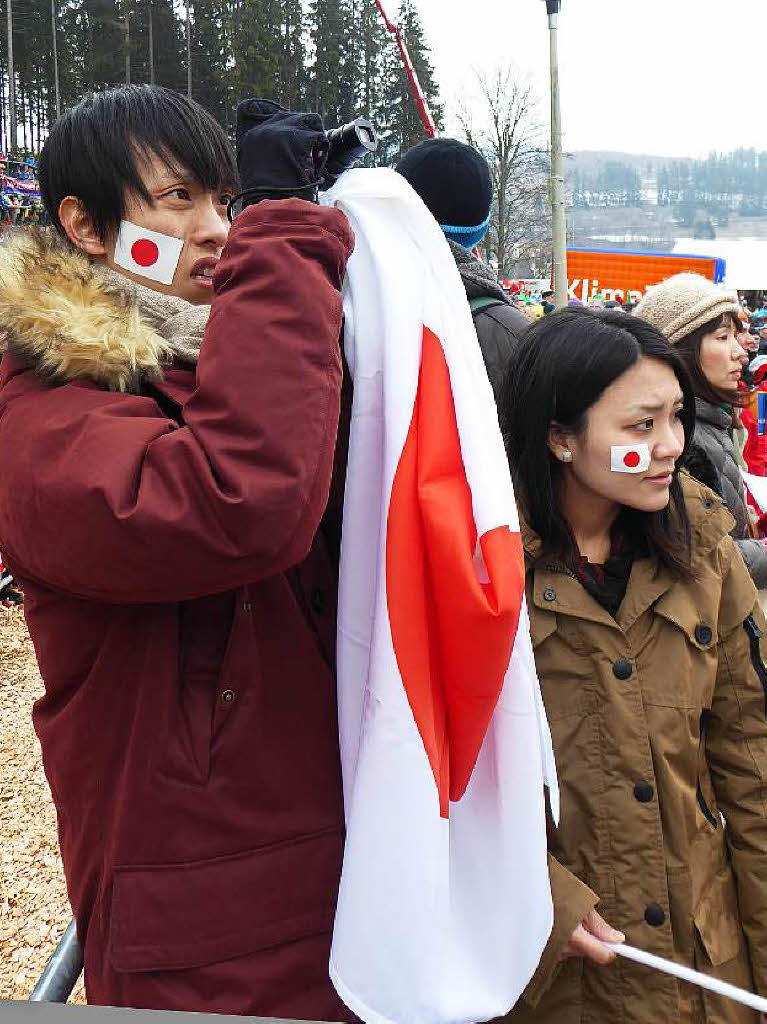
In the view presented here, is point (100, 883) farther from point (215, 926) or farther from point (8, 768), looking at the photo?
point (8, 768)

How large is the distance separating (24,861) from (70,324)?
323 cm

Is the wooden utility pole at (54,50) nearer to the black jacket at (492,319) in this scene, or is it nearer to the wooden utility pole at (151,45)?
the wooden utility pole at (151,45)

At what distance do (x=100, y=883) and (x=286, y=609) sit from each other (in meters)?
0.43

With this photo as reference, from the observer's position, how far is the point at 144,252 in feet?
4.36

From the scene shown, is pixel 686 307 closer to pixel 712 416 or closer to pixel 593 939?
pixel 712 416

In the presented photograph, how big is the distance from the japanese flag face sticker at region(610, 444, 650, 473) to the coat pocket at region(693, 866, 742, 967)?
31.0 inches

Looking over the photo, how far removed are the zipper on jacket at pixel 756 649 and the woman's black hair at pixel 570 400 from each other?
0.60ft

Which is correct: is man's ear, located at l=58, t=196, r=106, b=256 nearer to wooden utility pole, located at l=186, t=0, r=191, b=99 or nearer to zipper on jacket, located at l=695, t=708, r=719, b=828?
zipper on jacket, located at l=695, t=708, r=719, b=828

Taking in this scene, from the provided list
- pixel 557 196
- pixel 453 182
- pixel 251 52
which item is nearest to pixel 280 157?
Result: pixel 453 182

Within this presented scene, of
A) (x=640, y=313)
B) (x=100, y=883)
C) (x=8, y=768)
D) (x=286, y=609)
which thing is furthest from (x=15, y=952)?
(x=640, y=313)

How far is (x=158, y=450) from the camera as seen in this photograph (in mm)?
1071

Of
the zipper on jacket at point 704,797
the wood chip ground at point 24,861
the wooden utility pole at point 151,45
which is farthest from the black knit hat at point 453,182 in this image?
the wooden utility pole at point 151,45

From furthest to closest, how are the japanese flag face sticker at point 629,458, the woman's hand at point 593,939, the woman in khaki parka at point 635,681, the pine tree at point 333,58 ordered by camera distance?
the pine tree at point 333,58, the japanese flag face sticker at point 629,458, the woman in khaki parka at point 635,681, the woman's hand at point 593,939

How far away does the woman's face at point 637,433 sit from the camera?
5.89 feet
